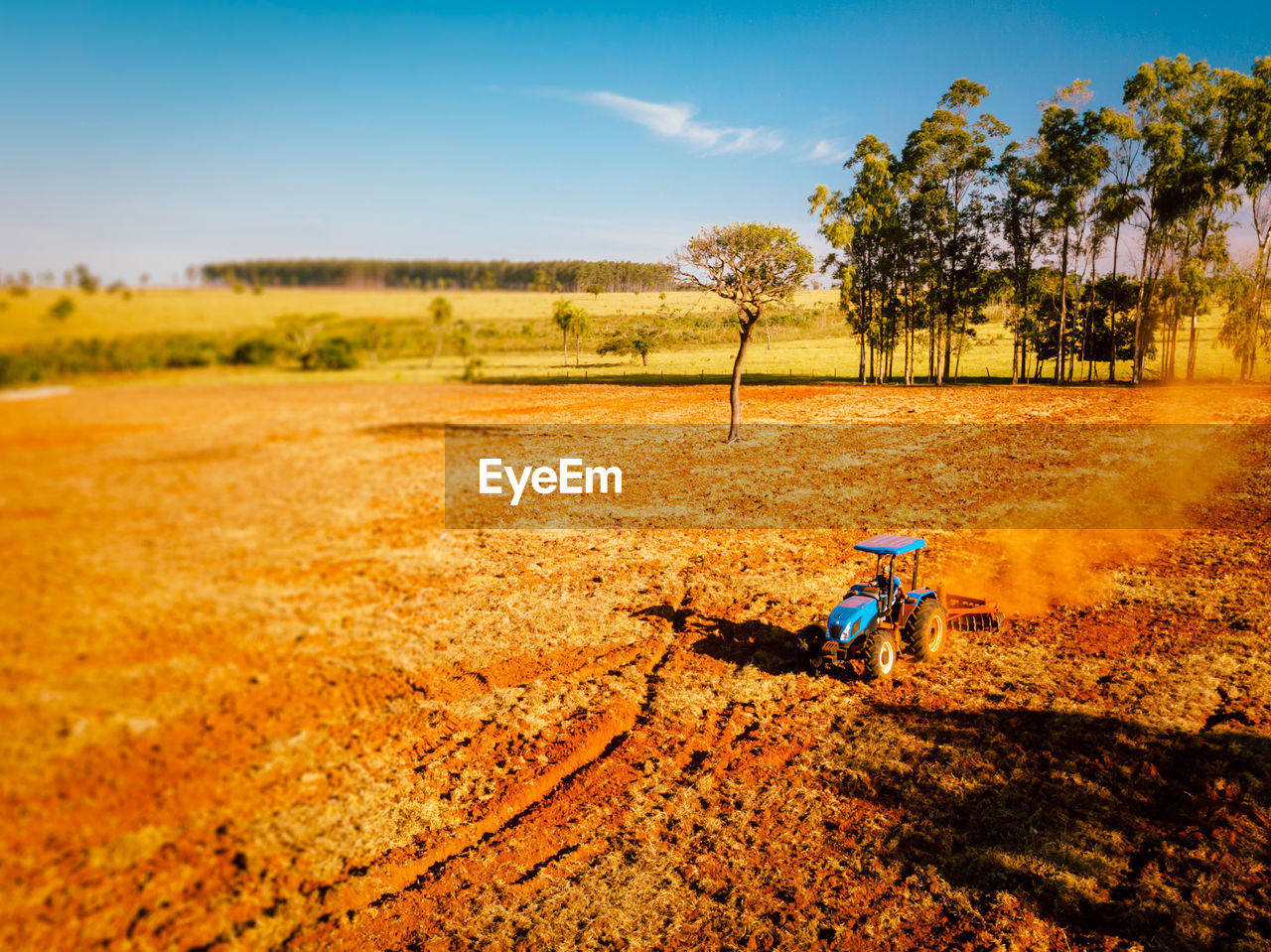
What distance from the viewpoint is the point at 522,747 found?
7504 mm

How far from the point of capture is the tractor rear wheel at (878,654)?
8.19m

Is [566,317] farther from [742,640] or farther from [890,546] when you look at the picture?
[890,546]


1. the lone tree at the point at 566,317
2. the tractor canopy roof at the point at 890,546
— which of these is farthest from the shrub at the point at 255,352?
the lone tree at the point at 566,317

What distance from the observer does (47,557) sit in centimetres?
330

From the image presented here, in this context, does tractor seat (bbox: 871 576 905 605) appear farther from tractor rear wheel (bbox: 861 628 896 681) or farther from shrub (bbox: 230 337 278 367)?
shrub (bbox: 230 337 278 367)

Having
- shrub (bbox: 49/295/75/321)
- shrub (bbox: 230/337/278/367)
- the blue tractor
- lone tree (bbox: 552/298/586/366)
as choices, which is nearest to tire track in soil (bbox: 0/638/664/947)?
shrub (bbox: 49/295/75/321)

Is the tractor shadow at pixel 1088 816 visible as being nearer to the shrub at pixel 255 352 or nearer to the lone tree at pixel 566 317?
the shrub at pixel 255 352

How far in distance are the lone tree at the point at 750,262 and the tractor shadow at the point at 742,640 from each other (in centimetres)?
1351

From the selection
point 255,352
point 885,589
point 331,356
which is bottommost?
point 885,589

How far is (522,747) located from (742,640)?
414cm

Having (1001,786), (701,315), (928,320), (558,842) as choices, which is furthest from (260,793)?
(701,315)

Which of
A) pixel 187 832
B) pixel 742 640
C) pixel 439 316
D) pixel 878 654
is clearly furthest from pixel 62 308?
pixel 742 640

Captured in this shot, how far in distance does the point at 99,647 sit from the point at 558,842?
4.21m

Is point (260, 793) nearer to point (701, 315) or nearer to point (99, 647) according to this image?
point (99, 647)
